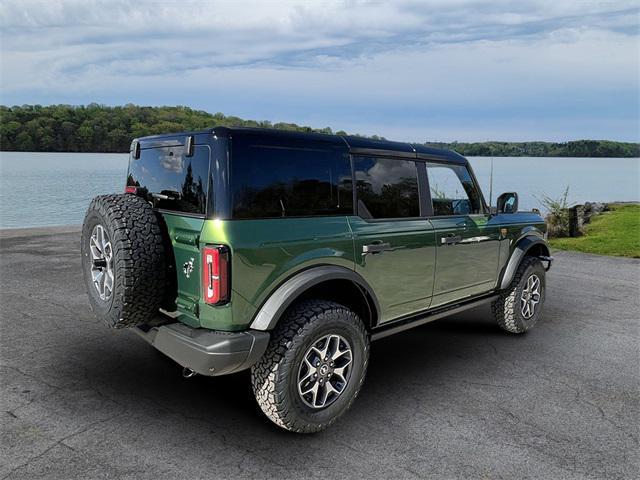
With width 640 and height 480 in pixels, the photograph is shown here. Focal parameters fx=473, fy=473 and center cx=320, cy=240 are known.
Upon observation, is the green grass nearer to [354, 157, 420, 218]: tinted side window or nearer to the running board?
the running board

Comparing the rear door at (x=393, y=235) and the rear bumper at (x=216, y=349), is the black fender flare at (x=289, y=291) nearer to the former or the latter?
the rear bumper at (x=216, y=349)

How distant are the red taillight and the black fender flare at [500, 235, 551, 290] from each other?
3.37 meters

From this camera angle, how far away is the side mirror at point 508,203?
16.3 ft

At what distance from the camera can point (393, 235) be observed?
371cm

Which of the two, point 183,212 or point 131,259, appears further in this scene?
point 183,212

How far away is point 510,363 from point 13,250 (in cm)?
991

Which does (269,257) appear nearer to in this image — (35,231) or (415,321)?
(415,321)

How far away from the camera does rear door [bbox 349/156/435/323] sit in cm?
356

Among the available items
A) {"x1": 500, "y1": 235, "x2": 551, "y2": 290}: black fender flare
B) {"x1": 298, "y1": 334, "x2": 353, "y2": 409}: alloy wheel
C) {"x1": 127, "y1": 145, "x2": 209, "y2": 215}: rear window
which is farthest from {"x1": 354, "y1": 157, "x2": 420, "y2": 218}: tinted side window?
{"x1": 500, "y1": 235, "x2": 551, "y2": 290}: black fender flare

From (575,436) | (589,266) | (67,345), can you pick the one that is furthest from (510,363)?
(589,266)

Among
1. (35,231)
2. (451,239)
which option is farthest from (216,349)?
(35,231)

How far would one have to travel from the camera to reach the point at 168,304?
322cm

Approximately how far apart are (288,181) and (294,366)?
1.21 meters

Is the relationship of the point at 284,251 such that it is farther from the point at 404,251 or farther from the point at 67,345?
the point at 67,345
